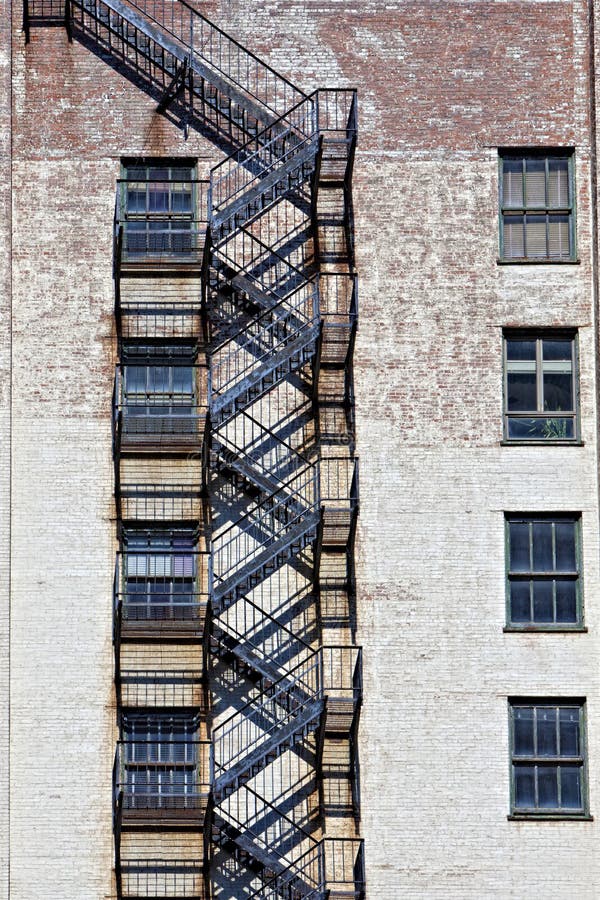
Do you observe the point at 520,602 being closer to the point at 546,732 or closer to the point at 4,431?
the point at 546,732

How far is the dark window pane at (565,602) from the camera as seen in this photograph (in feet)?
122

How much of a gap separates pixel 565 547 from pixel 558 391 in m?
3.17

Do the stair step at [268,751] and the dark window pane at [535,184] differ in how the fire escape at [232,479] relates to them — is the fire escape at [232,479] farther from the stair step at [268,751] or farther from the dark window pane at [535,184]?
the dark window pane at [535,184]

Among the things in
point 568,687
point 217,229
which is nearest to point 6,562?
point 217,229

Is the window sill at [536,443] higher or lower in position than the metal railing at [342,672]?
higher

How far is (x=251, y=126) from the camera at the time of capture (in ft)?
128

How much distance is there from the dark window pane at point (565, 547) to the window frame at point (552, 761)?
8.54 feet

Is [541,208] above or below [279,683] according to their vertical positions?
above

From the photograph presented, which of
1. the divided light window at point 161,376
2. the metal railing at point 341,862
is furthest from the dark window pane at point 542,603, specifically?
the divided light window at point 161,376

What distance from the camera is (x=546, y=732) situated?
36844 millimetres

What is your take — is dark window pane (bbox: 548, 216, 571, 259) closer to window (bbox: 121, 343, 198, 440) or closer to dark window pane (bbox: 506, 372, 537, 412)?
dark window pane (bbox: 506, 372, 537, 412)

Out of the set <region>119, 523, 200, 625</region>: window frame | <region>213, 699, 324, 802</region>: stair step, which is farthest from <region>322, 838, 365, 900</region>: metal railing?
<region>119, 523, 200, 625</region>: window frame

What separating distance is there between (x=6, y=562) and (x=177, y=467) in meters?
3.81

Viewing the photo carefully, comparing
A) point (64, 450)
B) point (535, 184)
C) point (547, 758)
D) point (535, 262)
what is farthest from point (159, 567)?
point (535, 184)
